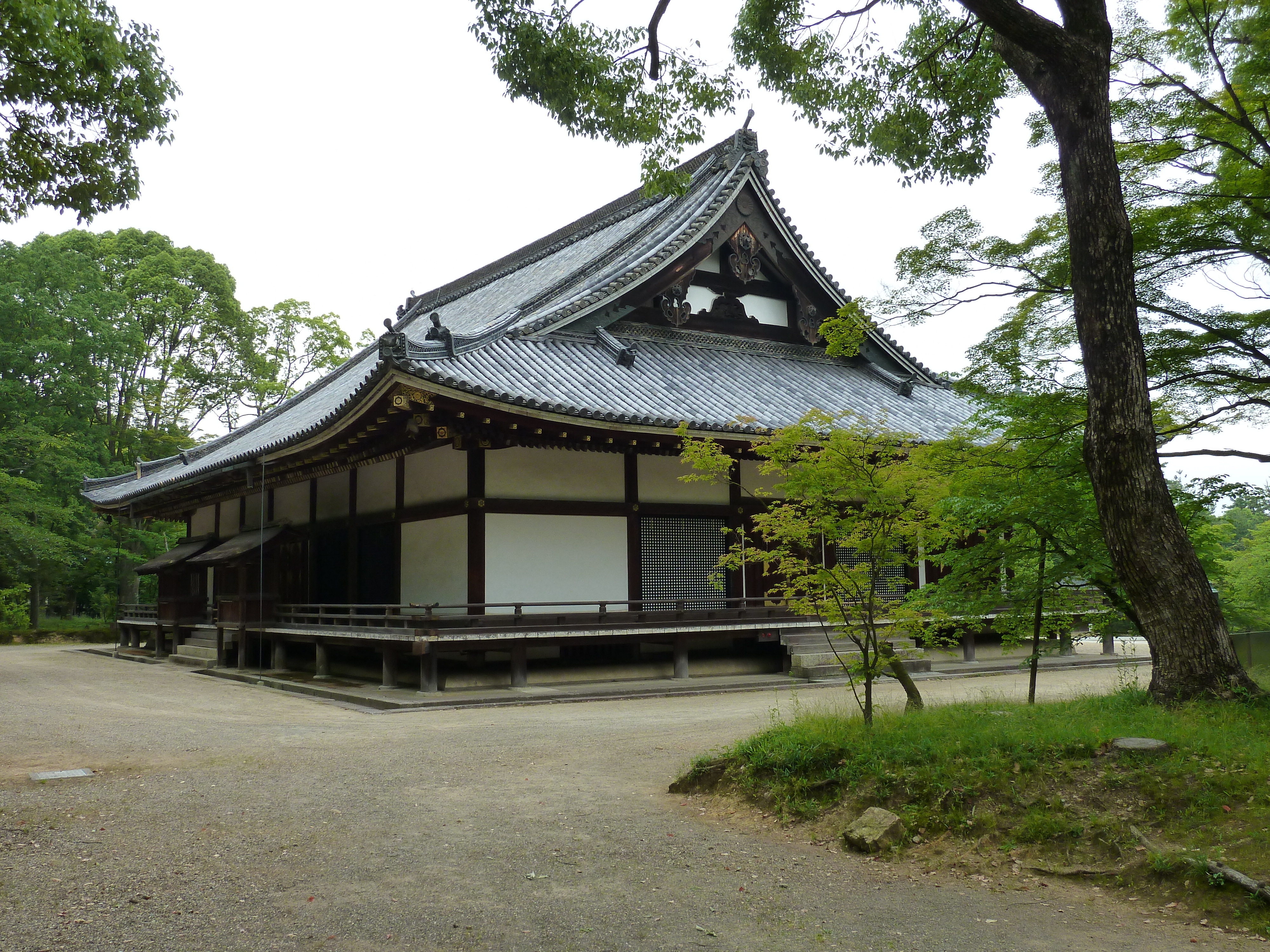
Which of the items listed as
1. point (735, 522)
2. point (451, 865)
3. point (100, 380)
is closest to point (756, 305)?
point (735, 522)

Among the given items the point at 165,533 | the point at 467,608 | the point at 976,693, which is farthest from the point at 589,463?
the point at 165,533

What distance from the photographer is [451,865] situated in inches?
223

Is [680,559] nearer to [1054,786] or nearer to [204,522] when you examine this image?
[1054,786]

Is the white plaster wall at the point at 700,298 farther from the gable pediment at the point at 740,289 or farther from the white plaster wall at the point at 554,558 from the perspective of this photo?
the white plaster wall at the point at 554,558

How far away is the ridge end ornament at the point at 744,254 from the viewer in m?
20.5

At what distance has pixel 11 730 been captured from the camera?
11383mm

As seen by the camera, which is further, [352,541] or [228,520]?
[228,520]

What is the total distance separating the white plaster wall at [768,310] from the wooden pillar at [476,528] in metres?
8.47

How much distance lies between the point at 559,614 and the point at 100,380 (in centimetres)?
2896

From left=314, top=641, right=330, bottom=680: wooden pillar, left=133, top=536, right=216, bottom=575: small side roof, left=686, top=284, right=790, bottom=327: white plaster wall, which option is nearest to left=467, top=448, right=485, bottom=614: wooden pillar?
left=314, top=641, right=330, bottom=680: wooden pillar

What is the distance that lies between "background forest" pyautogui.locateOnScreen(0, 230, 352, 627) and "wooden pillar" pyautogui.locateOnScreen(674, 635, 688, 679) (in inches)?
905

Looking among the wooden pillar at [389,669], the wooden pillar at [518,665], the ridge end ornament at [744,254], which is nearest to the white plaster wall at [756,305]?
the ridge end ornament at [744,254]

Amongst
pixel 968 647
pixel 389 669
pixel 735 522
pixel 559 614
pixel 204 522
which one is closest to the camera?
pixel 389 669

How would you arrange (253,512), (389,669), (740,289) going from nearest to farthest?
(389,669), (740,289), (253,512)
